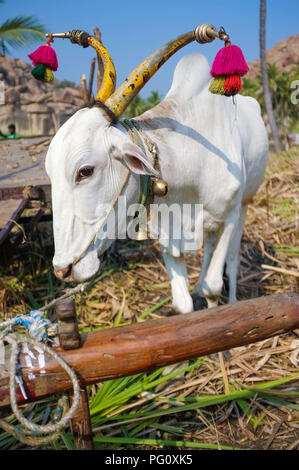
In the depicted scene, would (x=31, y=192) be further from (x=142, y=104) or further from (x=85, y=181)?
(x=142, y=104)

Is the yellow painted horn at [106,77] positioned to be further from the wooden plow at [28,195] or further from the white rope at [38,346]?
the wooden plow at [28,195]

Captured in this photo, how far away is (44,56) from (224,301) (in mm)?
2299

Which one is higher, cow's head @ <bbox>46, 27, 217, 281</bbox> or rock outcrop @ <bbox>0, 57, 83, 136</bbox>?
rock outcrop @ <bbox>0, 57, 83, 136</bbox>

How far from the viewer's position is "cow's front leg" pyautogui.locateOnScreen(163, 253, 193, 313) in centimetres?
264

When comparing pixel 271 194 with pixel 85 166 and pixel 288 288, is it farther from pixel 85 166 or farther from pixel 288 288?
pixel 85 166

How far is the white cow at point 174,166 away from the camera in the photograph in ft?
5.81

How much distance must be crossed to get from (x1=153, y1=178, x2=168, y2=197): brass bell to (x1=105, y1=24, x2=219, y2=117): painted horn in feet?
1.20

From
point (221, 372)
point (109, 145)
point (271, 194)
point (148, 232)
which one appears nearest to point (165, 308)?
point (221, 372)

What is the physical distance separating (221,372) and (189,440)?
0.57 m

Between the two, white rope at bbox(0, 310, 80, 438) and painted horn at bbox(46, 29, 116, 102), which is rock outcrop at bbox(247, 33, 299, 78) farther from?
white rope at bbox(0, 310, 80, 438)

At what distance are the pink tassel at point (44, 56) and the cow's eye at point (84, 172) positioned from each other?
959 millimetres

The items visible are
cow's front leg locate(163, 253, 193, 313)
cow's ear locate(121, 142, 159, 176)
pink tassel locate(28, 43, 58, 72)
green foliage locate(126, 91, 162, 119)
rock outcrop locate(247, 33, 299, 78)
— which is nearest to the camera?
cow's ear locate(121, 142, 159, 176)

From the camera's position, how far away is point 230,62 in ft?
6.14

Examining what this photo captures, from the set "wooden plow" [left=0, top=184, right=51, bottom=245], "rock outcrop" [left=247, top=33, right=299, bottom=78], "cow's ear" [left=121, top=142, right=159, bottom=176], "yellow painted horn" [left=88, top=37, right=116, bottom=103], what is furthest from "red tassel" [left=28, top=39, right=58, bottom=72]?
"rock outcrop" [left=247, top=33, right=299, bottom=78]
